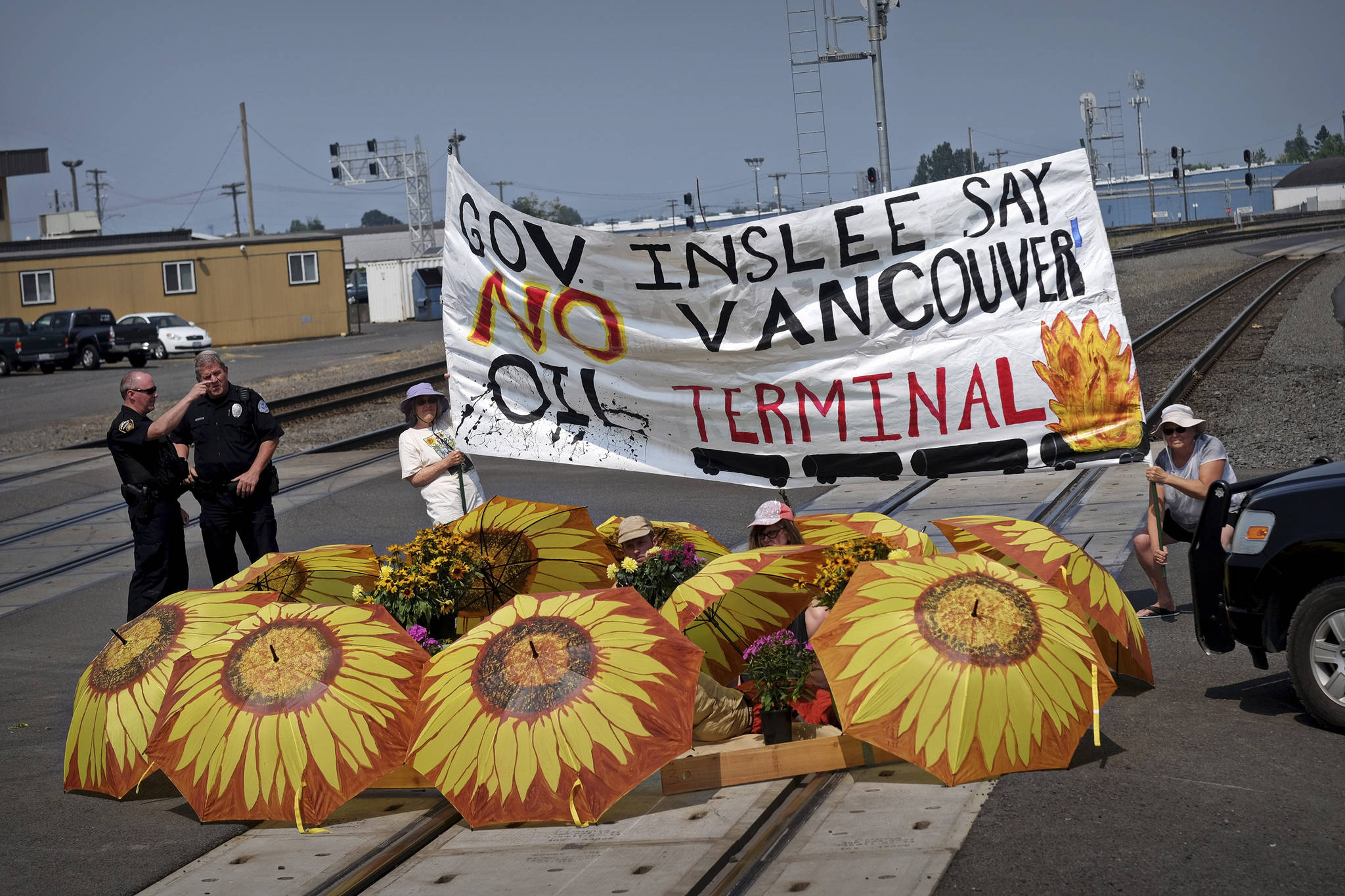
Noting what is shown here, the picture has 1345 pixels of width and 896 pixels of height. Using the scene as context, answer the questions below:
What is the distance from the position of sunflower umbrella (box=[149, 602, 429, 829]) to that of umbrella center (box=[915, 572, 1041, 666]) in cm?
219

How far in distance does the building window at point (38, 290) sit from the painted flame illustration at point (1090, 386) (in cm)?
4981

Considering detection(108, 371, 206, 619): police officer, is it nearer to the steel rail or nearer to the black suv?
the steel rail

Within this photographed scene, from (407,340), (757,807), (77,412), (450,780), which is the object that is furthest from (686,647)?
(407,340)

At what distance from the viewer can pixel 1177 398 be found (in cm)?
1770

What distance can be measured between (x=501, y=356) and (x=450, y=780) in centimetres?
328

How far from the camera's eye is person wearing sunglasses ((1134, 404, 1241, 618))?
23.4 ft

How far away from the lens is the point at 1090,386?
6.67 meters

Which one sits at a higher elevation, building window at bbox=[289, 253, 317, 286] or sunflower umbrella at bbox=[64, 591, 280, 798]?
building window at bbox=[289, 253, 317, 286]

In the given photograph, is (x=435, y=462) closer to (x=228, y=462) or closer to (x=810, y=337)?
(x=228, y=462)

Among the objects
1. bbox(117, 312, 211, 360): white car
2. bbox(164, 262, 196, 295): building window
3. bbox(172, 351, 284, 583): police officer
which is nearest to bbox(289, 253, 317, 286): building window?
bbox(164, 262, 196, 295): building window

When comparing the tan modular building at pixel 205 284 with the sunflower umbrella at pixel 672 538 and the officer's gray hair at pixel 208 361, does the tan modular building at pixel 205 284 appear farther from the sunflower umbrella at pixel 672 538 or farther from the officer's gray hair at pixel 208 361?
the sunflower umbrella at pixel 672 538

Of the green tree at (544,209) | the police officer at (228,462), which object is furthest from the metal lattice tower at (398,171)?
the police officer at (228,462)

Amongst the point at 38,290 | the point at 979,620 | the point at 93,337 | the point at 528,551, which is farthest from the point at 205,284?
the point at 979,620

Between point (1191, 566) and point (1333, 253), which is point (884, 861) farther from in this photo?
point (1333, 253)
